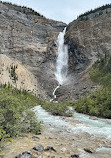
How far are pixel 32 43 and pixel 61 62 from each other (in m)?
17.3

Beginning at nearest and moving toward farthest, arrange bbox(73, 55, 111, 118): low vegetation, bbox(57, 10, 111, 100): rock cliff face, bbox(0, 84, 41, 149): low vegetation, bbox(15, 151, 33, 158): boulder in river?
bbox(15, 151, 33, 158): boulder in river
bbox(0, 84, 41, 149): low vegetation
bbox(73, 55, 111, 118): low vegetation
bbox(57, 10, 111, 100): rock cliff face

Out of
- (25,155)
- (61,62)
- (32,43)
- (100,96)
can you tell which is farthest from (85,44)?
(25,155)

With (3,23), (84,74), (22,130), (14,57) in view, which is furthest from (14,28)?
(22,130)

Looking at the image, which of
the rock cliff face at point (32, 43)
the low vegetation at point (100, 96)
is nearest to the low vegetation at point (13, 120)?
the low vegetation at point (100, 96)

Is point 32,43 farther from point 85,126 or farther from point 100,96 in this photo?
point 85,126

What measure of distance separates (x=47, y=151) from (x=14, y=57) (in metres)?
70.9

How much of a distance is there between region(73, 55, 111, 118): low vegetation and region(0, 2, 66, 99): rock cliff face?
18.5 m

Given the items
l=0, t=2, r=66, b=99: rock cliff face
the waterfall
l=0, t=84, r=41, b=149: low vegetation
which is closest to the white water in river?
l=0, t=84, r=41, b=149: low vegetation

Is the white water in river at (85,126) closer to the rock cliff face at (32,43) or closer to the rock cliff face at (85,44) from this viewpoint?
the rock cliff face at (85,44)

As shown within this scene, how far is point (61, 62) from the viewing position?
80.8 m

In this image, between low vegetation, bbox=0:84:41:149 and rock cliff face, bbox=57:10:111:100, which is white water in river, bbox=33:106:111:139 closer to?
low vegetation, bbox=0:84:41:149

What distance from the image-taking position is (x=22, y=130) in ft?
41.6

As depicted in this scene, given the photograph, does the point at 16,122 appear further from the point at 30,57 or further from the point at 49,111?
the point at 30,57

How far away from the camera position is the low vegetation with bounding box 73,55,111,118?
26.8 metres
